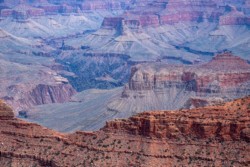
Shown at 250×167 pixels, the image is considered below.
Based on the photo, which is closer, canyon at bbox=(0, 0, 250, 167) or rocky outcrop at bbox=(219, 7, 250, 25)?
canyon at bbox=(0, 0, 250, 167)

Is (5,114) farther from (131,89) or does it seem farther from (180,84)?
(180,84)

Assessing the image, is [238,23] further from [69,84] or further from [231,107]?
[231,107]

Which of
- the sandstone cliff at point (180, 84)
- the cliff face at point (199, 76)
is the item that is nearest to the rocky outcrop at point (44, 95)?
the cliff face at point (199, 76)

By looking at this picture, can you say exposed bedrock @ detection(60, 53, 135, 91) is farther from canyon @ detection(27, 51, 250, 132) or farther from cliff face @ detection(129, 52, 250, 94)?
cliff face @ detection(129, 52, 250, 94)

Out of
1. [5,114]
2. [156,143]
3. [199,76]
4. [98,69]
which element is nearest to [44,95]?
[98,69]

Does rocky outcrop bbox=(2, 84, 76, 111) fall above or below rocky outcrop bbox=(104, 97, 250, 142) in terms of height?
below

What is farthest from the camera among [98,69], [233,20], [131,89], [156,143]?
[233,20]

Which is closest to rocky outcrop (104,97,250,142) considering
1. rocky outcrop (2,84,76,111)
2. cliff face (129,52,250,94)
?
cliff face (129,52,250,94)

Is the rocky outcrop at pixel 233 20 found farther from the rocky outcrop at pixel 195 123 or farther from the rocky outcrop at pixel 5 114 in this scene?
the rocky outcrop at pixel 195 123

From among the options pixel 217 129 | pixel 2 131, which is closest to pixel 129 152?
pixel 217 129

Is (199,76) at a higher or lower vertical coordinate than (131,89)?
higher
